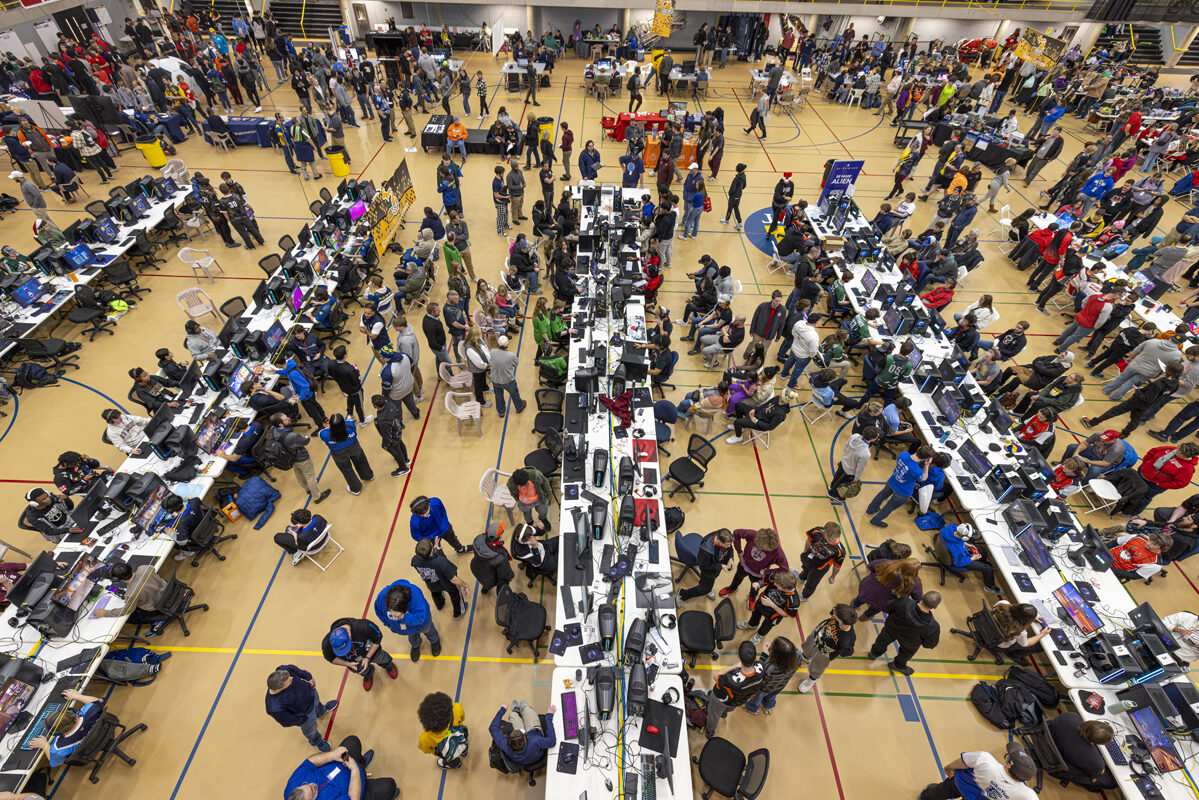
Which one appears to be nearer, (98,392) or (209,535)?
(209,535)

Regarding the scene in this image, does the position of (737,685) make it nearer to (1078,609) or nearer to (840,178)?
(1078,609)

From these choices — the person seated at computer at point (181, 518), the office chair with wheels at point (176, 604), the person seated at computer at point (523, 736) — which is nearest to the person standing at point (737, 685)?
the person seated at computer at point (523, 736)

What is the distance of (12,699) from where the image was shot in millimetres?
5836

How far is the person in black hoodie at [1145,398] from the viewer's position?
9.18 metres

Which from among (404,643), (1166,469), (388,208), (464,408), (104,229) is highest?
(388,208)

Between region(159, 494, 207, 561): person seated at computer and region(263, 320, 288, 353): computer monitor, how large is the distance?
3340 millimetres

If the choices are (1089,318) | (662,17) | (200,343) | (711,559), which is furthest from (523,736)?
(662,17)

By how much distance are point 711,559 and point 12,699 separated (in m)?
8.09

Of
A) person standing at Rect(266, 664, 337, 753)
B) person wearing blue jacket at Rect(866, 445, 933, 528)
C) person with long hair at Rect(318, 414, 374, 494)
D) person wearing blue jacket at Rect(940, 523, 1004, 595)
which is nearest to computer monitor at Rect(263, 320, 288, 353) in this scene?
person with long hair at Rect(318, 414, 374, 494)

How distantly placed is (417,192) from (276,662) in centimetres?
1452

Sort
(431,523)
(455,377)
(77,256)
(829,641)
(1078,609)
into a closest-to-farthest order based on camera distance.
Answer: (829,641) < (1078,609) < (431,523) < (455,377) < (77,256)

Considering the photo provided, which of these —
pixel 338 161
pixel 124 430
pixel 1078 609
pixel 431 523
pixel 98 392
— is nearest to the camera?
pixel 1078 609

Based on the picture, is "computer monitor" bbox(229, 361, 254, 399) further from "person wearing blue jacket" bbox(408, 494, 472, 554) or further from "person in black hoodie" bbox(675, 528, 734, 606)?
"person in black hoodie" bbox(675, 528, 734, 606)

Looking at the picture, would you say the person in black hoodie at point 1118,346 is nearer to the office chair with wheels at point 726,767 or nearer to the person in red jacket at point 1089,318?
the person in red jacket at point 1089,318
